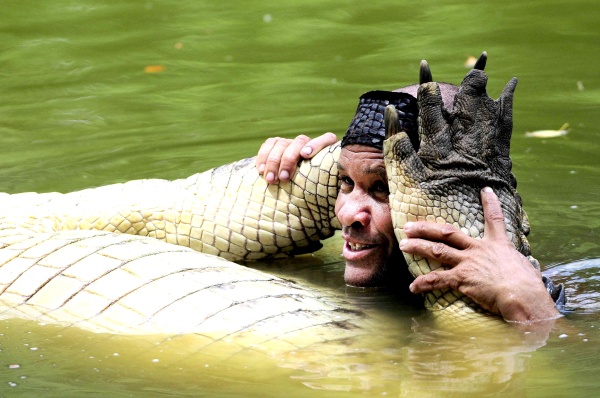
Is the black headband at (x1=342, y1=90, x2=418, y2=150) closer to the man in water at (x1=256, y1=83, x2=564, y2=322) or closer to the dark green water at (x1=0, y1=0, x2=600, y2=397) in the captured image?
the man in water at (x1=256, y1=83, x2=564, y2=322)

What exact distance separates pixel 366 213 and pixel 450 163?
18.4 inches

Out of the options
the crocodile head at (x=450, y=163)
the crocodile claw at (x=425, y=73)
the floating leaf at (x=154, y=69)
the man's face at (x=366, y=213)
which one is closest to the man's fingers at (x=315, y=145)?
the man's face at (x=366, y=213)

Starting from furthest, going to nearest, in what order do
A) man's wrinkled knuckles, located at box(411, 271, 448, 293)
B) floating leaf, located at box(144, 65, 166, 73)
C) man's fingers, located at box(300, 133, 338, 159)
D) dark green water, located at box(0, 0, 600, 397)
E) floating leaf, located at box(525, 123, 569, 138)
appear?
floating leaf, located at box(144, 65, 166, 73) → floating leaf, located at box(525, 123, 569, 138) → man's fingers, located at box(300, 133, 338, 159) → man's wrinkled knuckles, located at box(411, 271, 448, 293) → dark green water, located at box(0, 0, 600, 397)

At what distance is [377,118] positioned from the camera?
476 cm

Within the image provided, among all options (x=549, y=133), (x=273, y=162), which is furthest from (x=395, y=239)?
(x=549, y=133)

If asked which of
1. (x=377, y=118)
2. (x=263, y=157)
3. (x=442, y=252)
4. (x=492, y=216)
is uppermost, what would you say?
(x=377, y=118)

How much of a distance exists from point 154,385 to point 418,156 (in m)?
1.49

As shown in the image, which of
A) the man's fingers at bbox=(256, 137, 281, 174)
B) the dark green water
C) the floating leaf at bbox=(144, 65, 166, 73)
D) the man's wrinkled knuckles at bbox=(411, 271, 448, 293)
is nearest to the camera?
the dark green water

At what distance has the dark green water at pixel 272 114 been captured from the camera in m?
3.95

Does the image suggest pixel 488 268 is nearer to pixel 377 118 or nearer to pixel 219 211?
pixel 377 118

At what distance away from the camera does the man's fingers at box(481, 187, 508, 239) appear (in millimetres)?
4383

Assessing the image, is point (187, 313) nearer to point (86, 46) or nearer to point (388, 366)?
point (388, 366)

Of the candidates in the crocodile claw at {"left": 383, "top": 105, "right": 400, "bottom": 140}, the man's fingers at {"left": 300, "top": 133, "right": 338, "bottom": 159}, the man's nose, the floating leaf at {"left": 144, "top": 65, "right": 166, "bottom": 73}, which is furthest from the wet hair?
the floating leaf at {"left": 144, "top": 65, "right": 166, "bottom": 73}

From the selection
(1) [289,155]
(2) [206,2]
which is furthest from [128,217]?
(2) [206,2]
